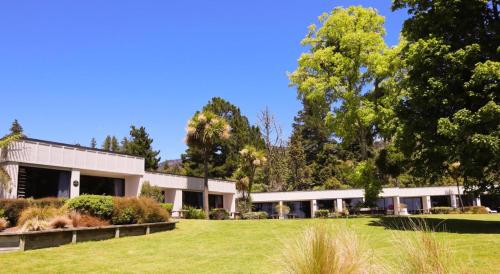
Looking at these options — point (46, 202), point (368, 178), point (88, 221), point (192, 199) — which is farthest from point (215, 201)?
point (88, 221)

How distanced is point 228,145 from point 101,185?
2698cm

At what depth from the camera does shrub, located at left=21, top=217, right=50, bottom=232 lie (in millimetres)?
13393

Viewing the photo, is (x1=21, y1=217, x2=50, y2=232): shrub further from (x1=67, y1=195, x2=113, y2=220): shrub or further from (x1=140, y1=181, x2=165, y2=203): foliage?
(x1=140, y1=181, x2=165, y2=203): foliage

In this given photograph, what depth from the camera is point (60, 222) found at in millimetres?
14344

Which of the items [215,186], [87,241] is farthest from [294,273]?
[215,186]

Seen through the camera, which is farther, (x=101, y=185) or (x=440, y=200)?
(x=440, y=200)

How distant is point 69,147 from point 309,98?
606 inches

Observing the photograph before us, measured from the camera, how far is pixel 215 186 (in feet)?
135

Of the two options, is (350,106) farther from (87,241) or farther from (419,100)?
(87,241)

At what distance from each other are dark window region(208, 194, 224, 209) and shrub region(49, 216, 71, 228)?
2796 cm

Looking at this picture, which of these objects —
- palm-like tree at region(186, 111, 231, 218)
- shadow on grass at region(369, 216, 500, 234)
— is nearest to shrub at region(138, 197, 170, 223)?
shadow on grass at region(369, 216, 500, 234)

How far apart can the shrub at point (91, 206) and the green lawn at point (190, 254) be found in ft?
5.81

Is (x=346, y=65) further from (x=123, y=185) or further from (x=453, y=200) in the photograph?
(x=453, y=200)

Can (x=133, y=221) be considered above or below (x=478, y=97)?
below
